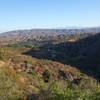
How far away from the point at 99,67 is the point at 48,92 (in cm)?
3268

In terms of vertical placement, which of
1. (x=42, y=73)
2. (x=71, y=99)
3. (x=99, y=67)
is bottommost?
(x=99, y=67)

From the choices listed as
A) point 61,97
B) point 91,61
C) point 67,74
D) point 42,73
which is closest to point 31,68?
point 42,73

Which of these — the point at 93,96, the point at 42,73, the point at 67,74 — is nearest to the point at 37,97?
the point at 93,96

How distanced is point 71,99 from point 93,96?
146cm

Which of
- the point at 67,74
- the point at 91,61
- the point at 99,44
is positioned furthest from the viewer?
the point at 99,44

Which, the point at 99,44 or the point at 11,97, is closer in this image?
the point at 11,97

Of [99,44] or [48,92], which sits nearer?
[48,92]

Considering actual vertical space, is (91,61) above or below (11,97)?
below

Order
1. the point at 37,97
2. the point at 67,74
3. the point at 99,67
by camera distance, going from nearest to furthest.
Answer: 1. the point at 37,97
2. the point at 67,74
3. the point at 99,67

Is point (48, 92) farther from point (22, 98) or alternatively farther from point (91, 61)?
point (91, 61)

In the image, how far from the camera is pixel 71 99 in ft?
27.0

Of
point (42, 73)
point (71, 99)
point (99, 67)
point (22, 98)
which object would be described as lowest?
point (99, 67)

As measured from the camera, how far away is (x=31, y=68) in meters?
24.8

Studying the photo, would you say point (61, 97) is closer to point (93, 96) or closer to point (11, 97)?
point (93, 96)
